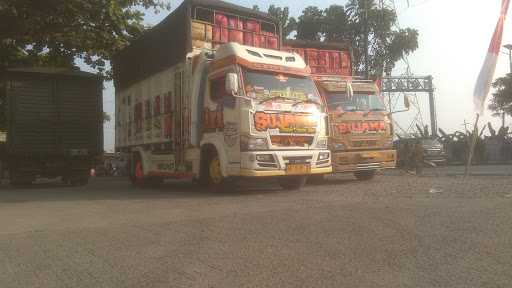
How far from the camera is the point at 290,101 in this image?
9.89m

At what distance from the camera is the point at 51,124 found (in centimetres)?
1480

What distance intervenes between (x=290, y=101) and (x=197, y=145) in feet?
7.36

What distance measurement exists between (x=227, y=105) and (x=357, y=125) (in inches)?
157

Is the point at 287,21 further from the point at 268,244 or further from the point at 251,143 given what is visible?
the point at 268,244

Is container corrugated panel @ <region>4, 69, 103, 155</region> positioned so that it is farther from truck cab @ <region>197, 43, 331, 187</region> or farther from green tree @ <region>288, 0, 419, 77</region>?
green tree @ <region>288, 0, 419, 77</region>

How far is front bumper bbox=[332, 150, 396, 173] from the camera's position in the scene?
1188 centimetres

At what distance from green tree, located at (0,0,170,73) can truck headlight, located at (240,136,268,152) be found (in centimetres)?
1076

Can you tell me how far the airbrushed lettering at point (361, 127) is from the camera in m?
12.0

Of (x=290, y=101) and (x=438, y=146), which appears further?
(x=438, y=146)

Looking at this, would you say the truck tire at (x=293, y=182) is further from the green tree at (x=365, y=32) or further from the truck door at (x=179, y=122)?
the green tree at (x=365, y=32)

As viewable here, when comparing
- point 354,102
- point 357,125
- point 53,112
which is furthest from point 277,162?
point 53,112

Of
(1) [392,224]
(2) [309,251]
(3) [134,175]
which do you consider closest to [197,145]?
(3) [134,175]

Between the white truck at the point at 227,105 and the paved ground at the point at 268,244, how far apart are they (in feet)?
4.94

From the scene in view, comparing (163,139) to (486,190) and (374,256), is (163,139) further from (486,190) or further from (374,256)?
(374,256)
